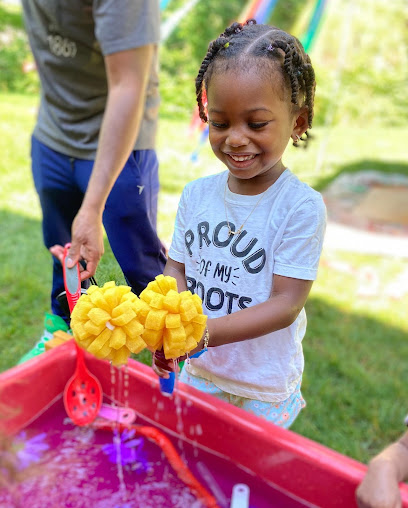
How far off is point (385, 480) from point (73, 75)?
1150mm

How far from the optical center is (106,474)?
1209 mm

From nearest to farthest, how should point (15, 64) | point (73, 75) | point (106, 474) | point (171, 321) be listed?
point (171, 321) < point (106, 474) < point (73, 75) < point (15, 64)

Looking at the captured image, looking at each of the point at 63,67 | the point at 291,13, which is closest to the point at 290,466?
the point at 63,67

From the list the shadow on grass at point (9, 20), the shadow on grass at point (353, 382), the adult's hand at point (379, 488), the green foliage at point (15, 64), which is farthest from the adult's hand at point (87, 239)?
the shadow on grass at point (9, 20)

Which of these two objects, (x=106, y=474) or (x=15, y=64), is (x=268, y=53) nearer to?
(x=106, y=474)

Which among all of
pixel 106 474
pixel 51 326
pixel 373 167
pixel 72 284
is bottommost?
pixel 373 167

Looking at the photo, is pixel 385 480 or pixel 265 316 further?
pixel 385 480

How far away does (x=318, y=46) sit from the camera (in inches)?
325

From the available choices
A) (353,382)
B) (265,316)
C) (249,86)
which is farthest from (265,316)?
(353,382)

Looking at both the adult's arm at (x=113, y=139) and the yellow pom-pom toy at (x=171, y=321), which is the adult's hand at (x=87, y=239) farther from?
the yellow pom-pom toy at (x=171, y=321)

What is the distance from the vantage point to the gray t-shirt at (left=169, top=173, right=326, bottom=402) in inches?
34.9

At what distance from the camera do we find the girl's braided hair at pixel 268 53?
82 cm

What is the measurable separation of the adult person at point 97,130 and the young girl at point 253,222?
146mm

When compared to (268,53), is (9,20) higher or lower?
lower
